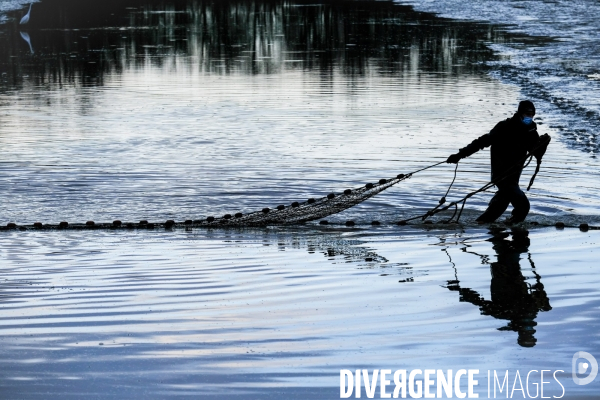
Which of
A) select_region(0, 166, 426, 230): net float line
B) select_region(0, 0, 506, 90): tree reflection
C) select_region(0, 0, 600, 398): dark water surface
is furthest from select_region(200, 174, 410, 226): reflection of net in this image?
select_region(0, 0, 506, 90): tree reflection

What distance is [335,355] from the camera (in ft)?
22.2

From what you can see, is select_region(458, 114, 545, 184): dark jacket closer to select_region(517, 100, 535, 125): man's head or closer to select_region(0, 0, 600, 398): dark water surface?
select_region(517, 100, 535, 125): man's head

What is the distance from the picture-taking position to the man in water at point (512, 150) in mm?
10953

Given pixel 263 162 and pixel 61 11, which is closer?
pixel 263 162

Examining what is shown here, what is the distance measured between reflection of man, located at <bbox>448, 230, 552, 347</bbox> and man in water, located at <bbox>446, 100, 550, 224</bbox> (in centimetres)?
128

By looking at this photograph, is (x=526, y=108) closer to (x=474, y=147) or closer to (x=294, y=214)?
(x=474, y=147)

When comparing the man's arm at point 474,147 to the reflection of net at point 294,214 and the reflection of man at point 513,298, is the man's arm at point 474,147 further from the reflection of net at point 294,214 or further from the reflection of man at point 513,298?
the reflection of man at point 513,298

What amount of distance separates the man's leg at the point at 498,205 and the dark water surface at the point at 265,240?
0.92ft

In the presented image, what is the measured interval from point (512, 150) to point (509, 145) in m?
0.06

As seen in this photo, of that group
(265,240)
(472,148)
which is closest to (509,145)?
(472,148)

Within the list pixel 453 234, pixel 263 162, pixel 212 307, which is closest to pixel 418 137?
pixel 263 162

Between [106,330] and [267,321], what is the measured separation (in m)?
1.18

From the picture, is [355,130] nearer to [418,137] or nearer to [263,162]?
[418,137]

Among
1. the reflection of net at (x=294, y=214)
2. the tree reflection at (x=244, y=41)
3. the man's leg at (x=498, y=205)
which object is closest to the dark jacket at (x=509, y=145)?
the man's leg at (x=498, y=205)
